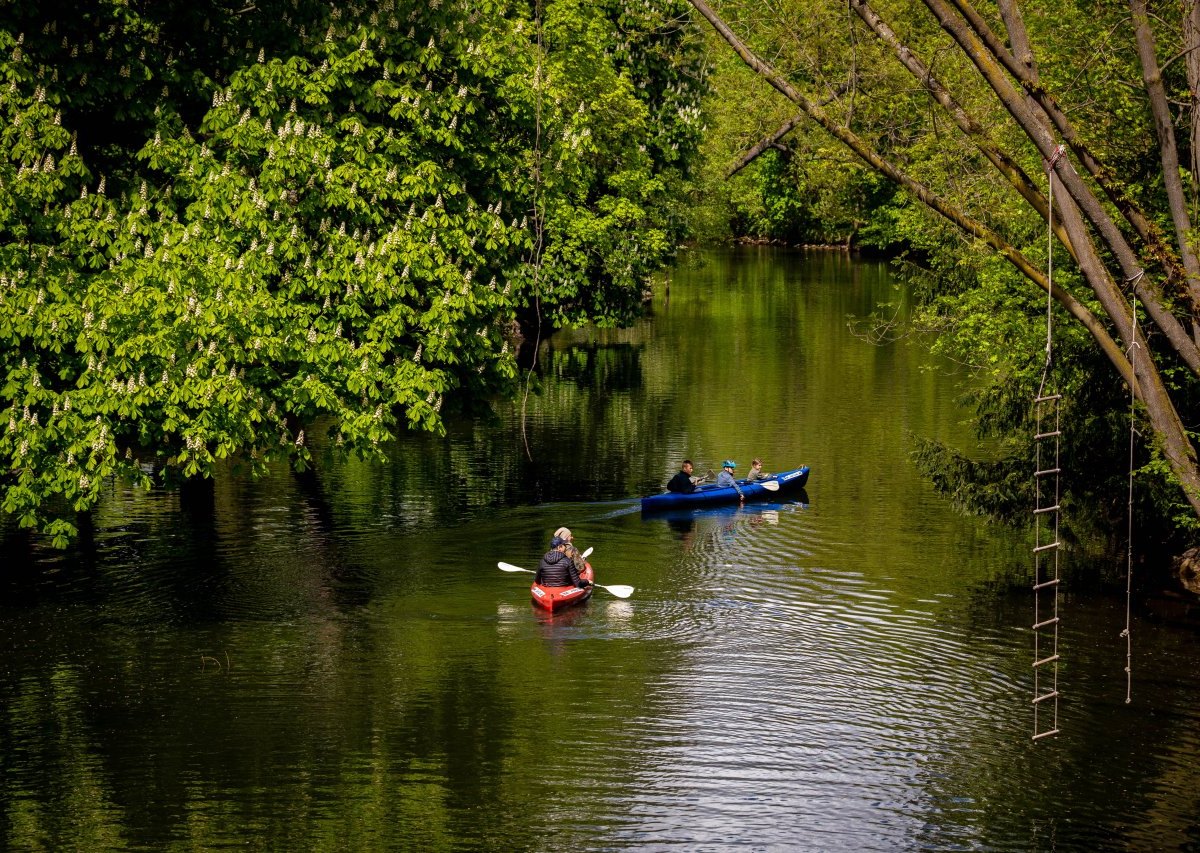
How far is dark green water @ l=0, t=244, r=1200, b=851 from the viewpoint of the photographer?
18141 millimetres

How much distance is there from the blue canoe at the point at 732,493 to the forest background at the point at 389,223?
5.35 m

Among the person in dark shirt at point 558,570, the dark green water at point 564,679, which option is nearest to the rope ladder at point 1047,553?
the dark green water at point 564,679

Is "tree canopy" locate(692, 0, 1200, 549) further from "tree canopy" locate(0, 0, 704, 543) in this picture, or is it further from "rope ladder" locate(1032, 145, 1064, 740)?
"tree canopy" locate(0, 0, 704, 543)

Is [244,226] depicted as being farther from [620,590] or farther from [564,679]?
[620,590]

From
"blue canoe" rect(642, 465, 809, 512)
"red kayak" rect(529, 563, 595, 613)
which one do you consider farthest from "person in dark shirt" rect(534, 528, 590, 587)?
"blue canoe" rect(642, 465, 809, 512)

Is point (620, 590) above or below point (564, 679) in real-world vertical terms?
above

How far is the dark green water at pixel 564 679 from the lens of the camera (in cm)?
Answer: 1814

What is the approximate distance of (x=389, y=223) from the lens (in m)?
26.2

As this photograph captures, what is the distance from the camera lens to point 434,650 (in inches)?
974

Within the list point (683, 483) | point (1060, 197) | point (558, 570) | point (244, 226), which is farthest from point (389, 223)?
point (1060, 197)

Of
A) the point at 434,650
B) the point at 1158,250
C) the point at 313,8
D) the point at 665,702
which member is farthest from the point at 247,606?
the point at 1158,250

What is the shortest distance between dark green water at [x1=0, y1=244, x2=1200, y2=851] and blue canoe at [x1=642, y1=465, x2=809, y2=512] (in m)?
0.58

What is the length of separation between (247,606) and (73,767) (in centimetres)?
746

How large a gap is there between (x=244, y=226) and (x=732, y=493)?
582 inches
